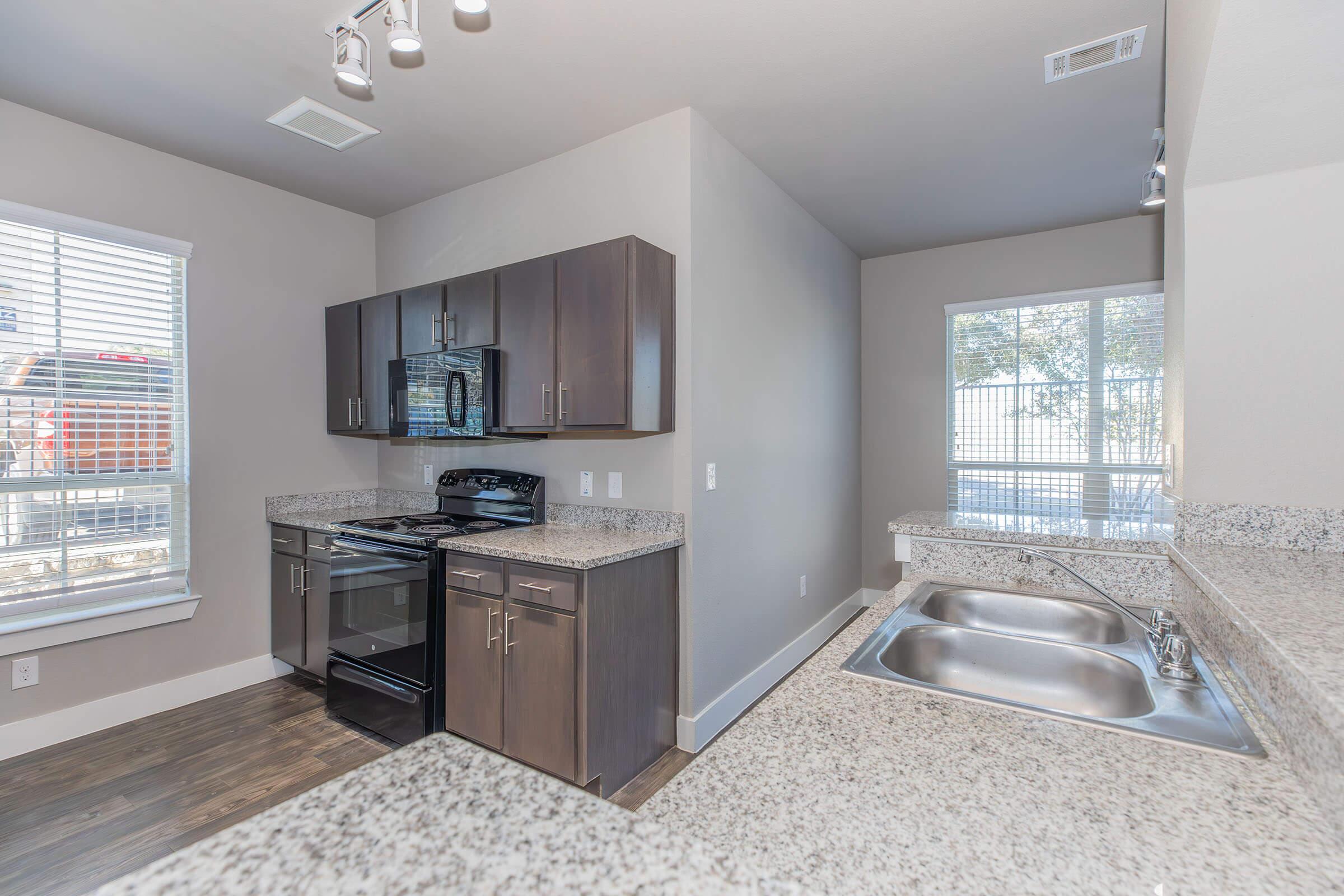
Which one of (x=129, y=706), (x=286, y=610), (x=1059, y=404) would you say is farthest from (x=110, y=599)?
(x=1059, y=404)

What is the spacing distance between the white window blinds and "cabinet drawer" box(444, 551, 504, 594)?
161cm

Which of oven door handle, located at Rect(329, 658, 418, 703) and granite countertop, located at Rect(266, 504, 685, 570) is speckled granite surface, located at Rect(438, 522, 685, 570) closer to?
granite countertop, located at Rect(266, 504, 685, 570)

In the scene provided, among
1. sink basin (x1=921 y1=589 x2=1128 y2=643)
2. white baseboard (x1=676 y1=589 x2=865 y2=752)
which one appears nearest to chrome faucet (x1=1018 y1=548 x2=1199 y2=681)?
sink basin (x1=921 y1=589 x2=1128 y2=643)

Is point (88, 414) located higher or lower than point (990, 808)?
higher

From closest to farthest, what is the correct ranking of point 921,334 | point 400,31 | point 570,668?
point 400,31 < point 570,668 < point 921,334

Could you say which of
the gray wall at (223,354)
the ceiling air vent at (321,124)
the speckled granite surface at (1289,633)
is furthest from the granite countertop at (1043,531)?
the gray wall at (223,354)

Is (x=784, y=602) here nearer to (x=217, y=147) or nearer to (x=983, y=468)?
(x=983, y=468)

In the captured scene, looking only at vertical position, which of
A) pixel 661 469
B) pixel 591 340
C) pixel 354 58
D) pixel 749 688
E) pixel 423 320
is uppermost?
pixel 354 58

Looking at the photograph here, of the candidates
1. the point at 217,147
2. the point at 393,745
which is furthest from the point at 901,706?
the point at 217,147

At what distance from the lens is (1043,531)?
1830 mm

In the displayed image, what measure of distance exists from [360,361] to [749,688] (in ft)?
8.89

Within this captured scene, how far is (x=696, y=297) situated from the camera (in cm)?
260

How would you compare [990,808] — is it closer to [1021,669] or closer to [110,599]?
[1021,669]

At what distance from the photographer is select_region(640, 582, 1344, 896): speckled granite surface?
0.62 m
